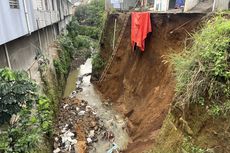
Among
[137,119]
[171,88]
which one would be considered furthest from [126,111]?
[171,88]

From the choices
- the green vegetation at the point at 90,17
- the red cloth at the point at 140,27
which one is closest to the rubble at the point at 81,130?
the red cloth at the point at 140,27

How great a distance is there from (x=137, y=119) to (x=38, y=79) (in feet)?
13.3

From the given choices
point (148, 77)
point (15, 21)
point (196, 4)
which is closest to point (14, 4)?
point (15, 21)

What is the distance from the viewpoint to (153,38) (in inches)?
347

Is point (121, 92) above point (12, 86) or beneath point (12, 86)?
beneath

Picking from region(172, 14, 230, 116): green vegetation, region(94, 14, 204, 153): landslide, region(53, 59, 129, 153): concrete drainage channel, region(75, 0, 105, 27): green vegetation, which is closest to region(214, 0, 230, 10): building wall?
region(94, 14, 204, 153): landslide

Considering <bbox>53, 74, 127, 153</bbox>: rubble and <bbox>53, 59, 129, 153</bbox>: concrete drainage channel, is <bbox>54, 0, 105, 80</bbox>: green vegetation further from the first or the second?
<bbox>53, 74, 127, 153</bbox>: rubble

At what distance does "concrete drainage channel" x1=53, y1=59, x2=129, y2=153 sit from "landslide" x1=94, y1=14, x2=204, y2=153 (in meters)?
0.47

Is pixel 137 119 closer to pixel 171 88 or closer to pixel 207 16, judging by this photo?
pixel 171 88

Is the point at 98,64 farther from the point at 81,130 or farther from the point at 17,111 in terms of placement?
the point at 17,111

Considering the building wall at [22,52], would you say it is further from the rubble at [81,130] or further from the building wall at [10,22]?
the rubble at [81,130]

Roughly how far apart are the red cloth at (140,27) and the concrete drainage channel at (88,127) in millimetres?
3197

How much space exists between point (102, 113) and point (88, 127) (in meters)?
1.34

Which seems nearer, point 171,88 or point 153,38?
point 171,88
